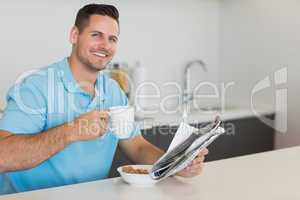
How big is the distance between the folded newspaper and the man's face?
436 mm

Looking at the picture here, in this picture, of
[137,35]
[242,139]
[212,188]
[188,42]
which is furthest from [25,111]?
[188,42]

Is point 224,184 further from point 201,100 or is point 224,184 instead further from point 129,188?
point 201,100

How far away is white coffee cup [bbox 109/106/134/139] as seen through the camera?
4.66ft

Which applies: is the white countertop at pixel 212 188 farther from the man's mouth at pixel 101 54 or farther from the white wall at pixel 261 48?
the white wall at pixel 261 48

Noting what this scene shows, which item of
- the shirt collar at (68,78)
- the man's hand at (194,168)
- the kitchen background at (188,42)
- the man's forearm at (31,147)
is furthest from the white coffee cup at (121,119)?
the kitchen background at (188,42)

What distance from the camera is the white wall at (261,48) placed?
321 cm

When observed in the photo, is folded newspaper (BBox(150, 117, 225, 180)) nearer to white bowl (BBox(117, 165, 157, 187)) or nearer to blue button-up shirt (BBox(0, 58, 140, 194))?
white bowl (BBox(117, 165, 157, 187))

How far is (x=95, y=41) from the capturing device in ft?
5.61

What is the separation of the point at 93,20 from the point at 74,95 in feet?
0.93

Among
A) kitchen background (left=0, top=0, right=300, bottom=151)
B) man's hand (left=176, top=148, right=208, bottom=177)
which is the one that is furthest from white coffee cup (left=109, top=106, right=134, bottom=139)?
kitchen background (left=0, top=0, right=300, bottom=151)

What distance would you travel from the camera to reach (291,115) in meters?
3.28

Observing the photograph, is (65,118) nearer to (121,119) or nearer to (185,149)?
(121,119)

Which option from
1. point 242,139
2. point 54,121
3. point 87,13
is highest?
point 87,13

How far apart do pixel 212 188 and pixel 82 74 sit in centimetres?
65
